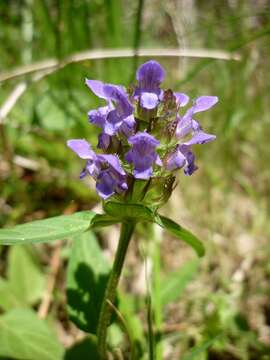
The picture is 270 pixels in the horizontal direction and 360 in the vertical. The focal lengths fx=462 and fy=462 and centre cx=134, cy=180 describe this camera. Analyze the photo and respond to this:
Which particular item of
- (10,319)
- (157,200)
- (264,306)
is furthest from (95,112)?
(264,306)

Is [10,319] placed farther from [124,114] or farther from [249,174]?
[249,174]

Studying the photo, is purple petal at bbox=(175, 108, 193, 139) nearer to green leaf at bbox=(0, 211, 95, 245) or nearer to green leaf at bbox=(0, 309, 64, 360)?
green leaf at bbox=(0, 211, 95, 245)

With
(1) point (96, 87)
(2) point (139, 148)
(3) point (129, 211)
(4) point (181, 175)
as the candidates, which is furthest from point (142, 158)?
(4) point (181, 175)

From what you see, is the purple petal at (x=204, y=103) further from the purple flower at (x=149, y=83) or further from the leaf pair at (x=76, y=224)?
the leaf pair at (x=76, y=224)

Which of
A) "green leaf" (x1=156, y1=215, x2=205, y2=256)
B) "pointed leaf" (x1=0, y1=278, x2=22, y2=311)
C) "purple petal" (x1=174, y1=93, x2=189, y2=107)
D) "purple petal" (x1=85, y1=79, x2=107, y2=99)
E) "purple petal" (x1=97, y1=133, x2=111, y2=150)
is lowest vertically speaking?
"pointed leaf" (x1=0, y1=278, x2=22, y2=311)

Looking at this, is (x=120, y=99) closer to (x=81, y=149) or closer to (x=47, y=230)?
(x=81, y=149)

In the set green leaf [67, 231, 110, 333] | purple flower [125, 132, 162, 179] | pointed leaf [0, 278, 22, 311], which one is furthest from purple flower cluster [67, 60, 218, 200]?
pointed leaf [0, 278, 22, 311]

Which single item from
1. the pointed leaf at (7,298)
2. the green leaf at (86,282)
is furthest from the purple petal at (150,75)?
the pointed leaf at (7,298)
